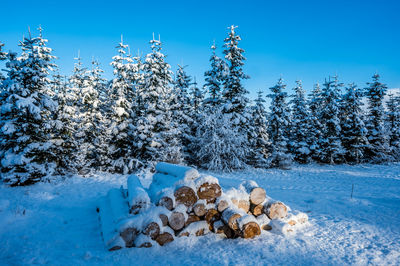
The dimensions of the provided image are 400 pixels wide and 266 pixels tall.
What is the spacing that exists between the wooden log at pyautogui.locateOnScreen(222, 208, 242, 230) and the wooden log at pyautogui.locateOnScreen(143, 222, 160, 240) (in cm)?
171

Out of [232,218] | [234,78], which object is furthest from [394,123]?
[232,218]

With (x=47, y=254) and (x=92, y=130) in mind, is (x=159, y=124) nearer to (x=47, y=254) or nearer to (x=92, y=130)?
(x=92, y=130)

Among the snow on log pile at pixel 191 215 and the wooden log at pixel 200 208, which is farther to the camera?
the wooden log at pixel 200 208

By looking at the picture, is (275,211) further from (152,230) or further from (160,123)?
(160,123)

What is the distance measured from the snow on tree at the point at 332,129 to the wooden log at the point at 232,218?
2245 cm

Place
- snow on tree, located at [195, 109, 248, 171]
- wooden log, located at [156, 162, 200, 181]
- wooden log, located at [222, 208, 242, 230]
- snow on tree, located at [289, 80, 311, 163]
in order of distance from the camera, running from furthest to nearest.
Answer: snow on tree, located at [289, 80, 311, 163]
snow on tree, located at [195, 109, 248, 171]
wooden log, located at [156, 162, 200, 181]
wooden log, located at [222, 208, 242, 230]

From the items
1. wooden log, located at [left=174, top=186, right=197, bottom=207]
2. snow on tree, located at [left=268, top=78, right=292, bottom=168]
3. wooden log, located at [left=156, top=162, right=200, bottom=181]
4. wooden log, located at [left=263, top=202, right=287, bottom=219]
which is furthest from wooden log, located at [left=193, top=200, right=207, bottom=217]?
snow on tree, located at [left=268, top=78, right=292, bottom=168]

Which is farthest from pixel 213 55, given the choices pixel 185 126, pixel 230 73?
pixel 185 126

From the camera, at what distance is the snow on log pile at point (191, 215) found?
16.6ft

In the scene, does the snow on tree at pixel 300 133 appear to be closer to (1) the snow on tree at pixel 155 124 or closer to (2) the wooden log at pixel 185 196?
(1) the snow on tree at pixel 155 124

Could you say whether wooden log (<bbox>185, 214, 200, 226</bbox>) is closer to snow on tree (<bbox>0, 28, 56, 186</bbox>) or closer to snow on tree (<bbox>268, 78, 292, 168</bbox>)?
snow on tree (<bbox>0, 28, 56, 186</bbox>)

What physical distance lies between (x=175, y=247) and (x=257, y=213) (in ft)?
8.37

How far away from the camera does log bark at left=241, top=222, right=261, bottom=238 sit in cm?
535

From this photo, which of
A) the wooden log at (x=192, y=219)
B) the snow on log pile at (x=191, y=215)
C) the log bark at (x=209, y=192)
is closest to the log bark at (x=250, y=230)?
the snow on log pile at (x=191, y=215)
